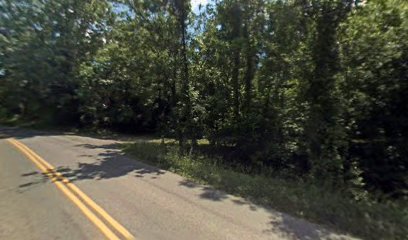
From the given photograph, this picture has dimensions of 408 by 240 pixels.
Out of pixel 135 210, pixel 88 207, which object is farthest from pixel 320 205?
pixel 88 207

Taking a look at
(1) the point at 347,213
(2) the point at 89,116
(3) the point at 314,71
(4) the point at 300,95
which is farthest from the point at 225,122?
(2) the point at 89,116

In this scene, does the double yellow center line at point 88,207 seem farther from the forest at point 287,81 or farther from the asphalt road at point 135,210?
the forest at point 287,81

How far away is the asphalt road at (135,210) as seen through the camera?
218 inches

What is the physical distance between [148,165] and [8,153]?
6837mm

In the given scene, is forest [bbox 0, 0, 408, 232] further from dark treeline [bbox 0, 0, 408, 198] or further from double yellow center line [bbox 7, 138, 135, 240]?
double yellow center line [bbox 7, 138, 135, 240]

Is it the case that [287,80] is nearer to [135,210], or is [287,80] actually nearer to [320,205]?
[320,205]

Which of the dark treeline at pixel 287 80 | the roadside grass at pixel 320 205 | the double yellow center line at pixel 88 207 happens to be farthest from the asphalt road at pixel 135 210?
the dark treeline at pixel 287 80

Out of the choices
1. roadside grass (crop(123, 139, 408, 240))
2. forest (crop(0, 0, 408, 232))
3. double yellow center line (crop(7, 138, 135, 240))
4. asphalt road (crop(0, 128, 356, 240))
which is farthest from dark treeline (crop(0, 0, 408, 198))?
double yellow center line (crop(7, 138, 135, 240))

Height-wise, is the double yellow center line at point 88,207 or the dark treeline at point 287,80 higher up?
the dark treeline at point 287,80

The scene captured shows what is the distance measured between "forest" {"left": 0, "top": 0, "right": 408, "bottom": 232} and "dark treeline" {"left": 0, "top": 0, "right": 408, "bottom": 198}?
0.12 ft

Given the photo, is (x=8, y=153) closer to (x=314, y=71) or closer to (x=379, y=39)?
(x=314, y=71)

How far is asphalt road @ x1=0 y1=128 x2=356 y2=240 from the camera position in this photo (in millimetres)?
5531

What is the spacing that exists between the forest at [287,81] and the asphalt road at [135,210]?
12.8ft

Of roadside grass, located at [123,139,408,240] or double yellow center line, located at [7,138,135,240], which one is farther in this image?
roadside grass, located at [123,139,408,240]
